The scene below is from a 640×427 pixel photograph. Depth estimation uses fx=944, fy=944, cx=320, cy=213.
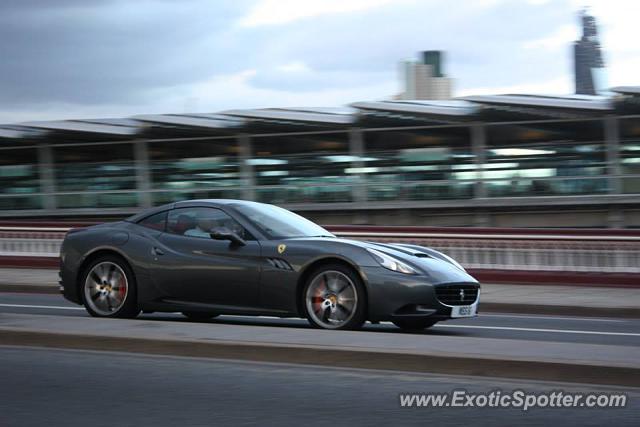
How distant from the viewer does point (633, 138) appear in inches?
1268

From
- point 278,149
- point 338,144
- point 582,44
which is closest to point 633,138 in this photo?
point 338,144

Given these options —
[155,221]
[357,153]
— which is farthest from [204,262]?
[357,153]

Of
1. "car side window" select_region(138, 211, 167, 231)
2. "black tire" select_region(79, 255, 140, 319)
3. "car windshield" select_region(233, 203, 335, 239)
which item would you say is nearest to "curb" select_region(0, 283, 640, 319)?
"car windshield" select_region(233, 203, 335, 239)

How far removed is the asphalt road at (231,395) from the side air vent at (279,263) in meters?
2.19

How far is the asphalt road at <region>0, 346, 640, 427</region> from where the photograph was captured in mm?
5242

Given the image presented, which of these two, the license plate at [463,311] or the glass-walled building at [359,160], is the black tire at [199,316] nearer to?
the license plate at [463,311]

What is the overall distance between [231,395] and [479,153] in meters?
A: 28.3

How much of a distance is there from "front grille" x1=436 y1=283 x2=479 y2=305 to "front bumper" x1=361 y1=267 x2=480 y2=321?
0.14 metres

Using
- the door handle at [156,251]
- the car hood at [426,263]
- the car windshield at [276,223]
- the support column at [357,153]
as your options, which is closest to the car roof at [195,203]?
the car windshield at [276,223]

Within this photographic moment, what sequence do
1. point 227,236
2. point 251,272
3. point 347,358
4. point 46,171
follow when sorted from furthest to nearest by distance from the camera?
point 46,171
point 227,236
point 251,272
point 347,358

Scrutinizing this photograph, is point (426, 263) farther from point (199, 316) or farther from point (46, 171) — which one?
point (46, 171)

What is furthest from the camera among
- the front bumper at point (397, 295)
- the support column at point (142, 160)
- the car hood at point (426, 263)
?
the support column at point (142, 160)

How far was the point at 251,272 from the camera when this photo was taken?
9328mm

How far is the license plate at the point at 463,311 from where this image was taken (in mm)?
9117
